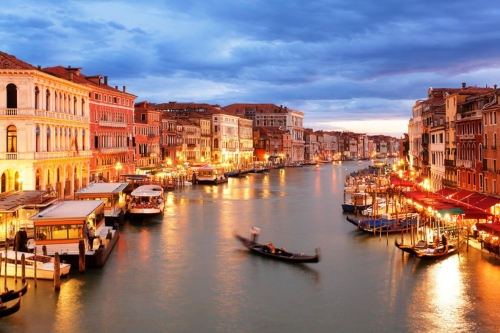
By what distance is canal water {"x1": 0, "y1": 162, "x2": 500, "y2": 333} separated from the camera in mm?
10305

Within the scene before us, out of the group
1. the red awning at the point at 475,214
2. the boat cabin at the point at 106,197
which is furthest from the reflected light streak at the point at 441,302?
the boat cabin at the point at 106,197

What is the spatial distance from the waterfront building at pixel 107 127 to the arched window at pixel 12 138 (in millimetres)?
7881

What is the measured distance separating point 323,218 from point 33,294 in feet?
45.1

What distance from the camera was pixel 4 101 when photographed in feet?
66.1

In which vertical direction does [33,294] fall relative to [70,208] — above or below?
below

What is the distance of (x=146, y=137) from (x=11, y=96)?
20.1 meters

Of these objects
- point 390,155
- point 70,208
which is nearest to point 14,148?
point 70,208

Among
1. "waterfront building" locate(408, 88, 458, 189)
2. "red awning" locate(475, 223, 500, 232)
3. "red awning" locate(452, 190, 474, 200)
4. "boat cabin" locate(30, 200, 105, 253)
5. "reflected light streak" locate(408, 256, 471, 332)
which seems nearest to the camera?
"reflected light streak" locate(408, 256, 471, 332)

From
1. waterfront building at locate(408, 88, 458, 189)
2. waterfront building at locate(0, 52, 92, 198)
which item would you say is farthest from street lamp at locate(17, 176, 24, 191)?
waterfront building at locate(408, 88, 458, 189)

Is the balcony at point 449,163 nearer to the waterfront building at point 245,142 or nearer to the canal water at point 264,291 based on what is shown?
the canal water at point 264,291

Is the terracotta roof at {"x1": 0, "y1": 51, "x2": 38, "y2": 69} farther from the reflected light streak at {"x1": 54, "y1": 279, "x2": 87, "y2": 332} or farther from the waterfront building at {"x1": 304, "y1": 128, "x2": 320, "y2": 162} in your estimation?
the waterfront building at {"x1": 304, "y1": 128, "x2": 320, "y2": 162}

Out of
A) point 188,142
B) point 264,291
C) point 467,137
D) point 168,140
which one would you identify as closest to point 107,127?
point 168,140

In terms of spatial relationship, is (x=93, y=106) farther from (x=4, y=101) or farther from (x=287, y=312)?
(x=287, y=312)

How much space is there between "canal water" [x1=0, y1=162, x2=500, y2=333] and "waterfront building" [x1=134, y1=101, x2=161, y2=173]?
20.5 m
